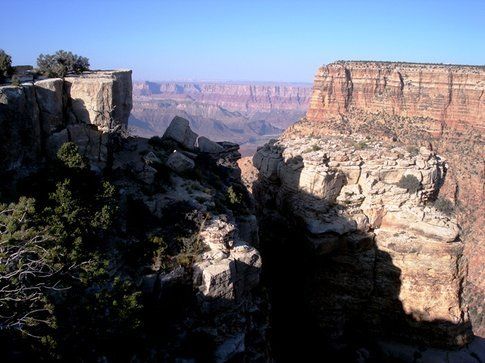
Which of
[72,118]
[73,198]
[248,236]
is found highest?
[72,118]

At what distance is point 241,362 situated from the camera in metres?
11.5

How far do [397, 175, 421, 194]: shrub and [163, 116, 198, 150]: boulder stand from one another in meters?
10.1

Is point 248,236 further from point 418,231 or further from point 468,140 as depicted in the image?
point 468,140

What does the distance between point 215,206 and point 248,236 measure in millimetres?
1902

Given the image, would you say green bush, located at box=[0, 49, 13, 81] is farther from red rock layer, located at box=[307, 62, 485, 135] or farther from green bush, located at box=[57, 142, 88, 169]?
red rock layer, located at box=[307, 62, 485, 135]

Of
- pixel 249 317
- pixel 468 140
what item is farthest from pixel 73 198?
pixel 468 140

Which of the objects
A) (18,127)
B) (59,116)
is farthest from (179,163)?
(18,127)

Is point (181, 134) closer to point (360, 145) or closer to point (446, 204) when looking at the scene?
point (360, 145)

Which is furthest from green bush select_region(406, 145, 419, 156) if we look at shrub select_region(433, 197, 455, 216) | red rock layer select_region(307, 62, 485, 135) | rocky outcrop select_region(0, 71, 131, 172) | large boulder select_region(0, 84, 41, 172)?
red rock layer select_region(307, 62, 485, 135)

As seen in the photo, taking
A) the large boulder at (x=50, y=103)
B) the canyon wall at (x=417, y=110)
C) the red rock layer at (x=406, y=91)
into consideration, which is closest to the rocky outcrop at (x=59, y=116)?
the large boulder at (x=50, y=103)

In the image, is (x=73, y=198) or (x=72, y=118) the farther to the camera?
(x=72, y=118)

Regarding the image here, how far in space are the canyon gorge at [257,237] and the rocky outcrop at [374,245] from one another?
62 millimetres

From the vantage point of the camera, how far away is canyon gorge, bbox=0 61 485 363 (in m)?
11.6

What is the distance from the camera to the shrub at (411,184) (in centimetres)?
1934
